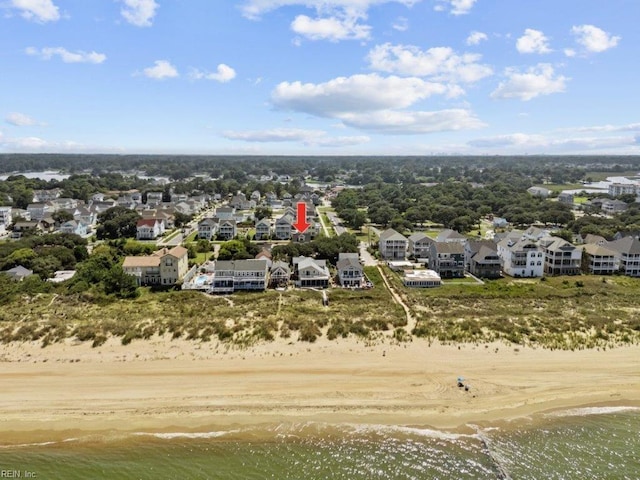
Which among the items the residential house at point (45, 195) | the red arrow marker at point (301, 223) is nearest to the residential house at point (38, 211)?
the residential house at point (45, 195)

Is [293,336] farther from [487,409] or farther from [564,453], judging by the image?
[564,453]

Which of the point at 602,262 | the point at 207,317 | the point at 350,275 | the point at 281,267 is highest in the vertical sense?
the point at 602,262

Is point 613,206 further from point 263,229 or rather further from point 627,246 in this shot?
point 263,229

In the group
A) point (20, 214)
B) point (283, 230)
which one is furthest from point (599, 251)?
→ point (20, 214)

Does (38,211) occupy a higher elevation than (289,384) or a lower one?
higher

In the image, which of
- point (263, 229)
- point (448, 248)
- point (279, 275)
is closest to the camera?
point (279, 275)

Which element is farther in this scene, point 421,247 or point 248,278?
point 421,247
